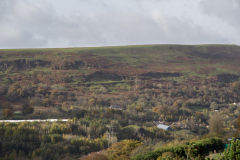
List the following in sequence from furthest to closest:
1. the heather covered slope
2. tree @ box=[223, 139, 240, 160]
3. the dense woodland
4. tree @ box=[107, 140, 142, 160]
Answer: the heather covered slope < the dense woodland < tree @ box=[107, 140, 142, 160] < tree @ box=[223, 139, 240, 160]

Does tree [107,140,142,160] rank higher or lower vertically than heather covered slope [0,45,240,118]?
lower

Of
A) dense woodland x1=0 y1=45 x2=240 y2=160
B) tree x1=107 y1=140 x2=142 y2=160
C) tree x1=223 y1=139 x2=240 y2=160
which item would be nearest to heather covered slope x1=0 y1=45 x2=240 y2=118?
dense woodland x1=0 y1=45 x2=240 y2=160

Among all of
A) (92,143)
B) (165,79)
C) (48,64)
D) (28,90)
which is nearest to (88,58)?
(48,64)

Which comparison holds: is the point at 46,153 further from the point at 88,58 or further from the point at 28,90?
the point at 88,58

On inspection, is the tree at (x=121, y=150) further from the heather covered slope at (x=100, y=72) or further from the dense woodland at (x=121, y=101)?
the heather covered slope at (x=100, y=72)

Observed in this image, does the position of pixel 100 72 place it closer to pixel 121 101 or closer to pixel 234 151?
pixel 121 101

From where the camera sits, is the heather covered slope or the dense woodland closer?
the dense woodland

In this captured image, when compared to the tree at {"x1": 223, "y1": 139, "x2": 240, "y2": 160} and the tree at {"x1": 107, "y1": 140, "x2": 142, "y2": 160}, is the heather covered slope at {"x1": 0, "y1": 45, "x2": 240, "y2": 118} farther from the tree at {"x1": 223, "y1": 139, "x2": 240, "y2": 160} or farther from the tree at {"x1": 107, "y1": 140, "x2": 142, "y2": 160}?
the tree at {"x1": 223, "y1": 139, "x2": 240, "y2": 160}

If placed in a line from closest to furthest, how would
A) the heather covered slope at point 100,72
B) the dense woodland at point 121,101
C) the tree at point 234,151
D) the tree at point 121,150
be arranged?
the tree at point 234,151 < the tree at point 121,150 < the dense woodland at point 121,101 < the heather covered slope at point 100,72

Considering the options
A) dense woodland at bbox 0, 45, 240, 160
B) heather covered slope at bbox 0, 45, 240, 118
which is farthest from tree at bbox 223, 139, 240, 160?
heather covered slope at bbox 0, 45, 240, 118

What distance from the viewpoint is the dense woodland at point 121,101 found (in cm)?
2281

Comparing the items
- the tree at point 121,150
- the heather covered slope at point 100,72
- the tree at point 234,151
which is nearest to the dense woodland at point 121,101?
the tree at point 121,150

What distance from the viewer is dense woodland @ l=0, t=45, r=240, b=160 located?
74.8 feet

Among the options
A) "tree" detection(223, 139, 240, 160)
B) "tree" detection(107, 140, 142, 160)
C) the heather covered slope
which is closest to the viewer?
"tree" detection(223, 139, 240, 160)
